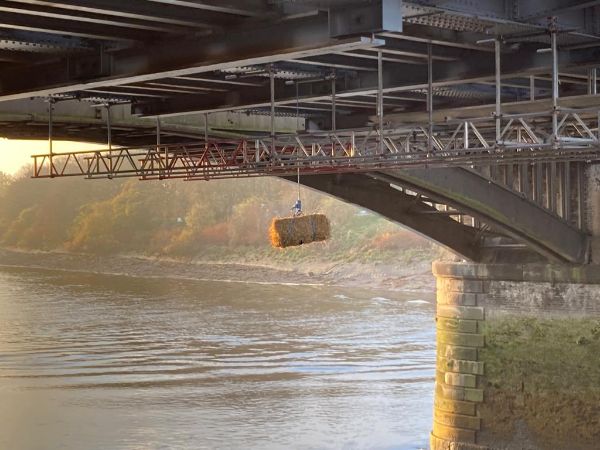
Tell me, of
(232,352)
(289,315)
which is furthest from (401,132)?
(289,315)

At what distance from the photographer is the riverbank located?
4934 cm

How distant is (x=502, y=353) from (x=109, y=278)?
46.2 metres

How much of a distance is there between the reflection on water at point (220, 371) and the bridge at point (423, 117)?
9.96ft

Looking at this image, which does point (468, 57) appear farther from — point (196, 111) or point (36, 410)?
point (36, 410)

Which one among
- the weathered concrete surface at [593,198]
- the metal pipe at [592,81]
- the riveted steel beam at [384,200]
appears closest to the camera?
the metal pipe at [592,81]

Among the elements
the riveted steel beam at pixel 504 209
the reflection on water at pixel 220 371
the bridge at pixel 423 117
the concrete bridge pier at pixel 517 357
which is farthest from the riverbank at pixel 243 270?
the riveted steel beam at pixel 504 209

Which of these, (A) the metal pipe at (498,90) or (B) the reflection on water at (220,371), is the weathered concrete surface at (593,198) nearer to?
(B) the reflection on water at (220,371)

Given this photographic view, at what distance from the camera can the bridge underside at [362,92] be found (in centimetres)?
1083

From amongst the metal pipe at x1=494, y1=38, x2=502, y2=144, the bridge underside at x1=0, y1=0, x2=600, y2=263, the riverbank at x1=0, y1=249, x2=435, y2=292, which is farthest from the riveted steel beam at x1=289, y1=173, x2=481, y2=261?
the riverbank at x1=0, y1=249, x2=435, y2=292

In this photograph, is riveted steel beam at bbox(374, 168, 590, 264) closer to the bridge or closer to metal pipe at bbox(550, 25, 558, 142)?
the bridge

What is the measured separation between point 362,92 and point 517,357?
4.64 meters

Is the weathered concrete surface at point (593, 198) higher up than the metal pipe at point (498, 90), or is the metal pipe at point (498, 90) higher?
the metal pipe at point (498, 90)

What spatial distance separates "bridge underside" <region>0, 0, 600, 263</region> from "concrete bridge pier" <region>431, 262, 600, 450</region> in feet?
1.99

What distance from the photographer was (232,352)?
3105 cm
